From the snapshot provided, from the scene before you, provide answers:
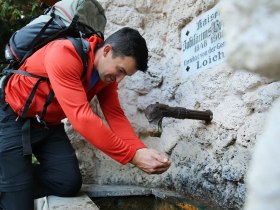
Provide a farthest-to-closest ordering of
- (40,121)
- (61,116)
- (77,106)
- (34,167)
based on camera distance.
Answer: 1. (34,167)
2. (61,116)
3. (40,121)
4. (77,106)

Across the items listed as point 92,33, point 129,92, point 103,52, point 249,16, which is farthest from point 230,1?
point 129,92

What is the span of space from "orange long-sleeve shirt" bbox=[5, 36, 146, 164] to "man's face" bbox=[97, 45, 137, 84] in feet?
0.17

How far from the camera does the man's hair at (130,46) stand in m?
1.43

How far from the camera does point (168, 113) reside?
1.57m

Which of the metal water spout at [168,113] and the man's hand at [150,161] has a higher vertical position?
the metal water spout at [168,113]

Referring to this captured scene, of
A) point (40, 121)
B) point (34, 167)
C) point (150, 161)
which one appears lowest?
point (34, 167)

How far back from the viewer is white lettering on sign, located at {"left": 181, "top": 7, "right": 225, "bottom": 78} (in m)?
1.67

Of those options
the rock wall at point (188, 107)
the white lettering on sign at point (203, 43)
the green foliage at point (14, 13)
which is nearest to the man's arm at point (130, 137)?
the rock wall at point (188, 107)

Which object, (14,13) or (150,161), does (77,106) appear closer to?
(150,161)

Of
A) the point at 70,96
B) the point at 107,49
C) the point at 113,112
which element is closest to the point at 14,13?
the point at 113,112

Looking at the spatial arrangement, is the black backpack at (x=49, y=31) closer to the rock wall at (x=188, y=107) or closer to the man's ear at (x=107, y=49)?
the man's ear at (x=107, y=49)

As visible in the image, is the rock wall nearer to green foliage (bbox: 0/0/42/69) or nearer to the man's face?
the man's face

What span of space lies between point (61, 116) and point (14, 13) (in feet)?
5.49

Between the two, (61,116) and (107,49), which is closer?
(107,49)
